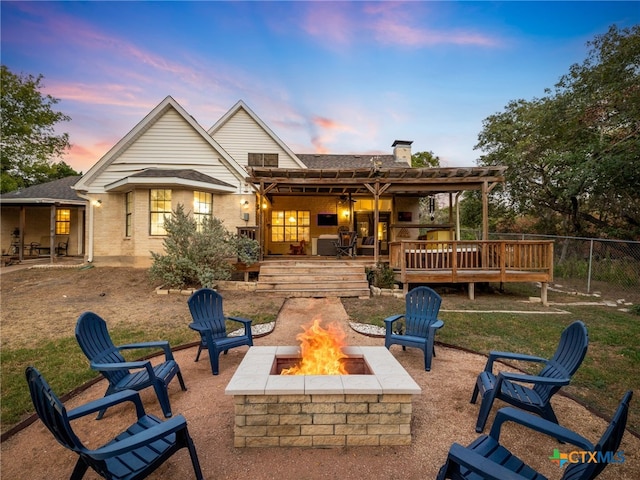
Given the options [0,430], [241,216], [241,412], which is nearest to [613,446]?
[241,412]

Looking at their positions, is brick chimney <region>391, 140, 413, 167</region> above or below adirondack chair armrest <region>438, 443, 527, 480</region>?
above

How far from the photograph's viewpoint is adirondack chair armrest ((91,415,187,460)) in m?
1.79

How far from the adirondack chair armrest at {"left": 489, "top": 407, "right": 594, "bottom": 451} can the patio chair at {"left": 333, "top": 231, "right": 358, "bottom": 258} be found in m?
9.50

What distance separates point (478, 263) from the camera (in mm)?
9586

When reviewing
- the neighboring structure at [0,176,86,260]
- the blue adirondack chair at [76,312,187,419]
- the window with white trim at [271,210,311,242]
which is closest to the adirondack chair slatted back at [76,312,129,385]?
the blue adirondack chair at [76,312,187,419]

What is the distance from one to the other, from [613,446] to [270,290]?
8.16 meters

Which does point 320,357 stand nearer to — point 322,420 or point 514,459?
point 322,420

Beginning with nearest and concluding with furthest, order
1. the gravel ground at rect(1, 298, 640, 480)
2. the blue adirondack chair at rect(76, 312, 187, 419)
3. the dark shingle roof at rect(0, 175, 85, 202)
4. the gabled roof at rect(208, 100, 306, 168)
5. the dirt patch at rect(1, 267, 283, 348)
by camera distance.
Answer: the gravel ground at rect(1, 298, 640, 480) → the blue adirondack chair at rect(76, 312, 187, 419) → the dirt patch at rect(1, 267, 283, 348) → the gabled roof at rect(208, 100, 306, 168) → the dark shingle roof at rect(0, 175, 85, 202)

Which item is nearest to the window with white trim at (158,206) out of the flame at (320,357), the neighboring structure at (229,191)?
the neighboring structure at (229,191)

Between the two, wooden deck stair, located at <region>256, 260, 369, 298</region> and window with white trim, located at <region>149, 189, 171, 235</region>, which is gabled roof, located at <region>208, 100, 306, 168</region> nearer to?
window with white trim, located at <region>149, 189, 171, 235</region>

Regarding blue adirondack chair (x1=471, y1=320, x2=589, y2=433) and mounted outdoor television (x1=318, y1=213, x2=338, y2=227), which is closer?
blue adirondack chair (x1=471, y1=320, x2=589, y2=433)

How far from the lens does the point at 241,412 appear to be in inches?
104

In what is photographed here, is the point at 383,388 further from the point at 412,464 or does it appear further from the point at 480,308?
the point at 480,308

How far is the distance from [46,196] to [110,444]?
19.2 meters
